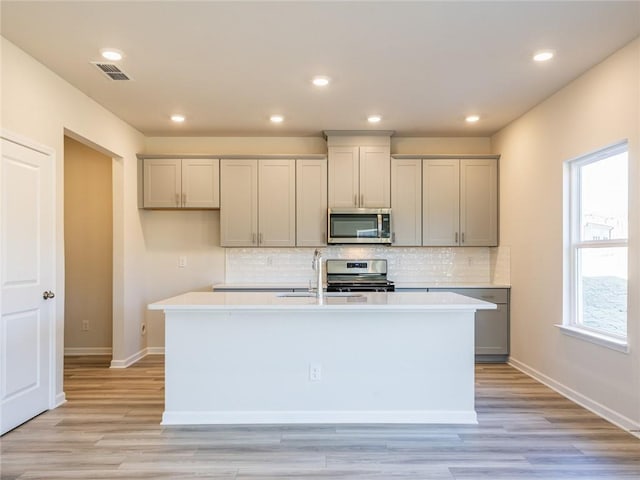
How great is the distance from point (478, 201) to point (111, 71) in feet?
12.8

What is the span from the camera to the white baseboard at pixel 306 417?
10.4 ft

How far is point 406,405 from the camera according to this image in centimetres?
320

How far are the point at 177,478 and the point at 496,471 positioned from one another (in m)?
1.69

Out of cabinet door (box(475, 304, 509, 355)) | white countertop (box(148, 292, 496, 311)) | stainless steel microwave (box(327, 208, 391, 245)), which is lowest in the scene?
cabinet door (box(475, 304, 509, 355))

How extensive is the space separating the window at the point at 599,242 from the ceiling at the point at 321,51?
0.76m

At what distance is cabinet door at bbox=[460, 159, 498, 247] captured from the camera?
5.27 meters

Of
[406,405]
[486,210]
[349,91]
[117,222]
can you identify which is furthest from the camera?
[486,210]

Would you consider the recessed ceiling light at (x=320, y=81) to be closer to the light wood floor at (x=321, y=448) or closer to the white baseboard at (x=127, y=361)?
the light wood floor at (x=321, y=448)

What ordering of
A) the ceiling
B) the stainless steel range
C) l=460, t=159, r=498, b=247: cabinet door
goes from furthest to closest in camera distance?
the stainless steel range
l=460, t=159, r=498, b=247: cabinet door
the ceiling

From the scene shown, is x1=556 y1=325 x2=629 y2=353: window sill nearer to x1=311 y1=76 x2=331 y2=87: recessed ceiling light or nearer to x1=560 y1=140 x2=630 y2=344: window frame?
x1=560 y1=140 x2=630 y2=344: window frame

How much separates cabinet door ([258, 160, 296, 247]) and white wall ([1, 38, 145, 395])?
55.4 inches

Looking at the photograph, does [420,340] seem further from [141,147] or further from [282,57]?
[141,147]

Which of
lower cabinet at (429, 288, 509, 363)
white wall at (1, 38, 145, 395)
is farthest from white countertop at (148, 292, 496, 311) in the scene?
lower cabinet at (429, 288, 509, 363)

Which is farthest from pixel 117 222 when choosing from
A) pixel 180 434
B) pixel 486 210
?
pixel 486 210
